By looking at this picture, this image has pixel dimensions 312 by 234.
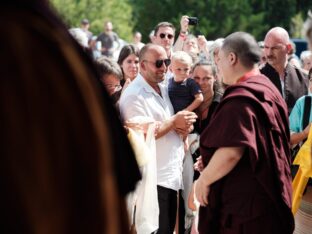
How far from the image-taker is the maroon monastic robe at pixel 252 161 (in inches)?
178

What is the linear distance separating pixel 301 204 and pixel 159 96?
4.56ft

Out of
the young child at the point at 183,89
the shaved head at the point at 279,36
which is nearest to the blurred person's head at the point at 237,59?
the young child at the point at 183,89

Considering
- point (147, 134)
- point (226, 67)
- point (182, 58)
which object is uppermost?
point (226, 67)

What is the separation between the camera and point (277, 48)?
23.4ft

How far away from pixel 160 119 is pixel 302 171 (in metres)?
1.21

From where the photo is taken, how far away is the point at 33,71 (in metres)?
0.98

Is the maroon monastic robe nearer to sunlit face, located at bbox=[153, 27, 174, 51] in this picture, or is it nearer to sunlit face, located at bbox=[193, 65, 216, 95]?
sunlit face, located at bbox=[193, 65, 216, 95]

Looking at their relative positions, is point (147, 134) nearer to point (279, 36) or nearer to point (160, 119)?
point (160, 119)

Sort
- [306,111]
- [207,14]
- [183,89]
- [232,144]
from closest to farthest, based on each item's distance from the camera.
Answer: [232,144]
[306,111]
[183,89]
[207,14]

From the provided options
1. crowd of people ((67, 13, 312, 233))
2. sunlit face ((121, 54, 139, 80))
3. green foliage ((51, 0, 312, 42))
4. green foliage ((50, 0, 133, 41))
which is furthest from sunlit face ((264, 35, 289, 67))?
green foliage ((51, 0, 312, 42))

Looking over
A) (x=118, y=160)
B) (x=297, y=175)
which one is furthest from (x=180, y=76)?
(x=118, y=160)

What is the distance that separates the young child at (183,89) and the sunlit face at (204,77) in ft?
0.51

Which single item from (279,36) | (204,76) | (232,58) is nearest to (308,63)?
(279,36)

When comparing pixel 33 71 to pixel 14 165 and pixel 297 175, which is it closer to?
Answer: pixel 14 165
